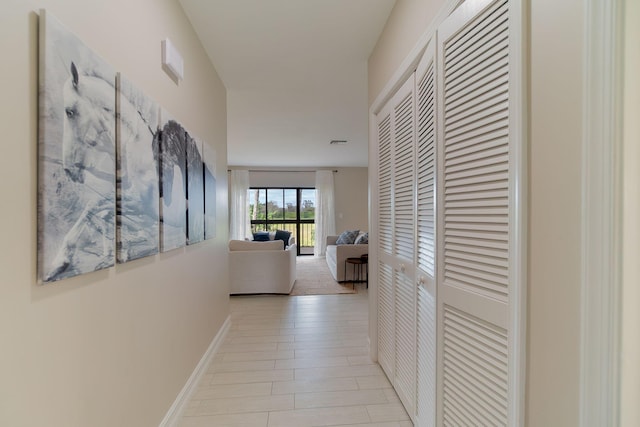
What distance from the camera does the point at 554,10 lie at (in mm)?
723

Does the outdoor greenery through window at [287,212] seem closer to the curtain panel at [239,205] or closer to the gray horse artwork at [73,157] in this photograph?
the curtain panel at [239,205]

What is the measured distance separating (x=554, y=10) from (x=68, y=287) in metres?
1.59

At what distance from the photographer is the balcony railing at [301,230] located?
8336 mm

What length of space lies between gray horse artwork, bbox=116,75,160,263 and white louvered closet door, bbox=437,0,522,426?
133 cm

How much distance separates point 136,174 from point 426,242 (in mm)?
1391

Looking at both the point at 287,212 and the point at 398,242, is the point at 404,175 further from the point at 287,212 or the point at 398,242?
the point at 287,212

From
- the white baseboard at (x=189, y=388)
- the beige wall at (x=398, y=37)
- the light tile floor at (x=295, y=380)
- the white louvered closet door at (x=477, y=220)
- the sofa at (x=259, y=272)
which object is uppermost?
the beige wall at (x=398, y=37)

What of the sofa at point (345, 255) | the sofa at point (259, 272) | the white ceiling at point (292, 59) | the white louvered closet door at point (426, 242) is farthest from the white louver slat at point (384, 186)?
the sofa at point (345, 255)

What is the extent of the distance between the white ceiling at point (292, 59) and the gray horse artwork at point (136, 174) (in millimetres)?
991

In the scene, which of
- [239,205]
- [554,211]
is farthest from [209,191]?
[239,205]

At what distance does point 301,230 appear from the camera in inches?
334

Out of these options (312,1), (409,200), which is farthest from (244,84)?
(409,200)

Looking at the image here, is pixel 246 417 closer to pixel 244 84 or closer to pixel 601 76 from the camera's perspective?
pixel 601 76

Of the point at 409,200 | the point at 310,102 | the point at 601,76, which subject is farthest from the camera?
the point at 310,102
